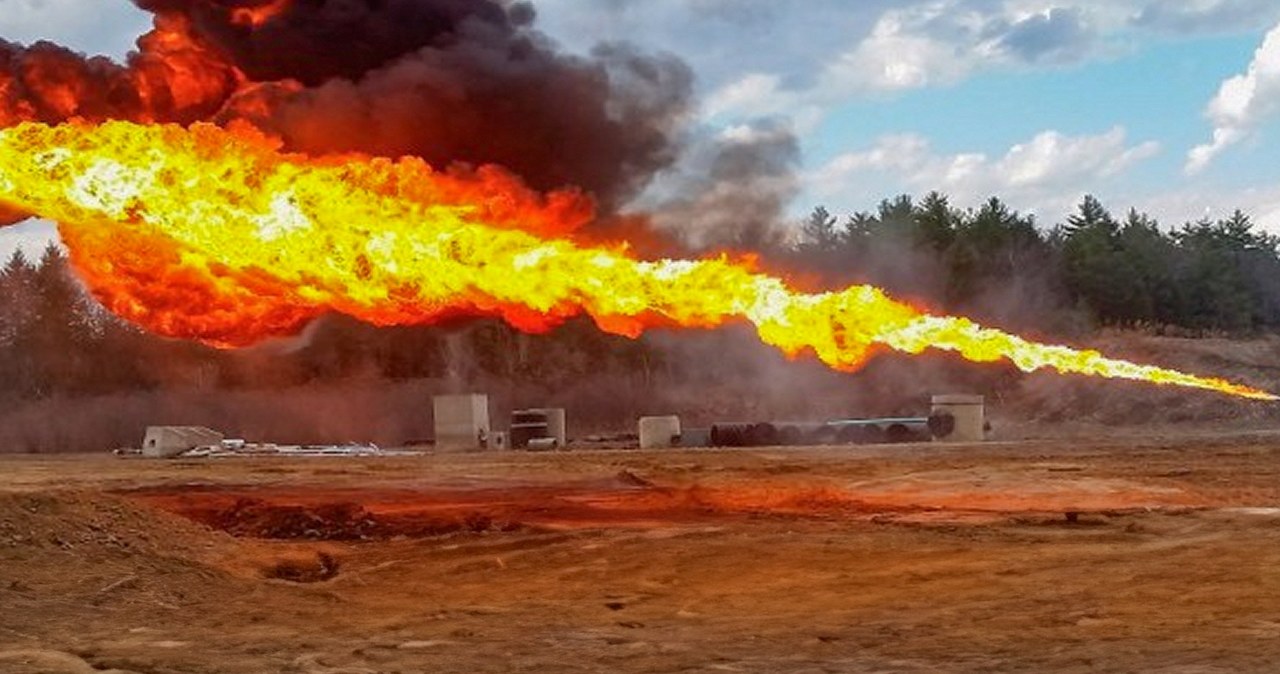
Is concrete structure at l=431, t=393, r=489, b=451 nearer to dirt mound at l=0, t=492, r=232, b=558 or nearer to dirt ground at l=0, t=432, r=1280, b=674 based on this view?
dirt ground at l=0, t=432, r=1280, b=674

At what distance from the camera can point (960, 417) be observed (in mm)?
51625

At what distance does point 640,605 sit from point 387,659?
12.1 ft

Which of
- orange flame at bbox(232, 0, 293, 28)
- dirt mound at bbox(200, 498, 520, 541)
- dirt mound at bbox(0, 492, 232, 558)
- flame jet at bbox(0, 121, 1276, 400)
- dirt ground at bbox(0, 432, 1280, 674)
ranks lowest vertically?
dirt ground at bbox(0, 432, 1280, 674)

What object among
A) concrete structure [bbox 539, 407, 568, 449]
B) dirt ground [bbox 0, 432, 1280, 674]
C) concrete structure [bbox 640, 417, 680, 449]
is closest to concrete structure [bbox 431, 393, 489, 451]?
concrete structure [bbox 539, 407, 568, 449]

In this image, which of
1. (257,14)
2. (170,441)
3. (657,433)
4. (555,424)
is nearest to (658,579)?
(257,14)

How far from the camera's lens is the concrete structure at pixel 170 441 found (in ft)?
165

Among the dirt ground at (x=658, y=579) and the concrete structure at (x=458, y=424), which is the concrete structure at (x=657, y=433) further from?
the dirt ground at (x=658, y=579)

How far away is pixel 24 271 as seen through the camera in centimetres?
8731

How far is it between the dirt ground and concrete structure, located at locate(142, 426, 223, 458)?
24.1 m

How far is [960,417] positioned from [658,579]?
124ft

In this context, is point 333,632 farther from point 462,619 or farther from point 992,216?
point 992,216

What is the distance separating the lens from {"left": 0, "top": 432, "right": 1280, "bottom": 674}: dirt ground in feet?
37.1

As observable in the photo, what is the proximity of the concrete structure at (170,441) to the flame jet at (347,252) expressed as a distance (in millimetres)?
17942

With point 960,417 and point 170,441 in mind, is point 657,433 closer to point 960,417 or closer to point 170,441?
point 960,417
